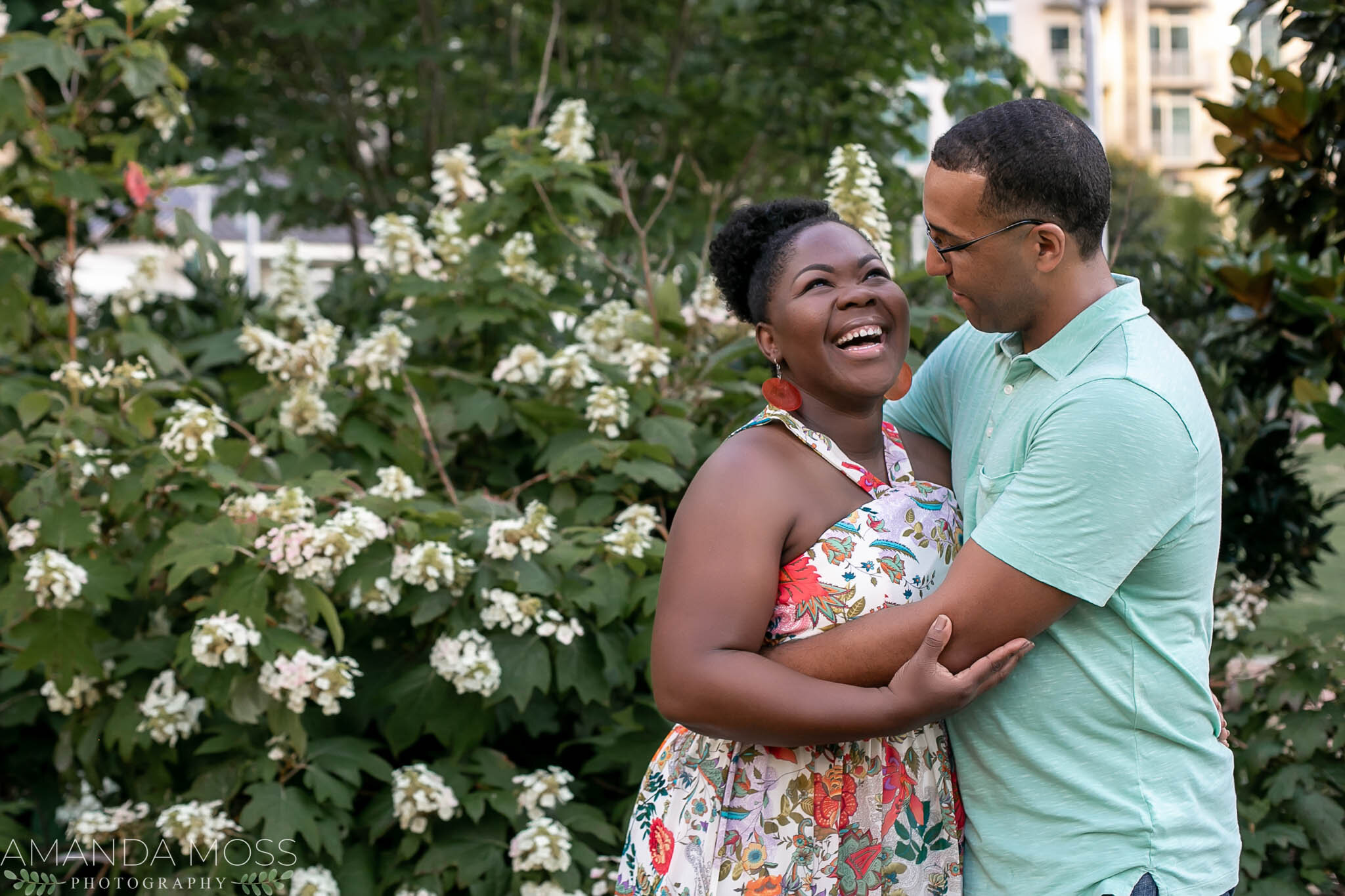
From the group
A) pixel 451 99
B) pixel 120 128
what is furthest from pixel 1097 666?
pixel 451 99

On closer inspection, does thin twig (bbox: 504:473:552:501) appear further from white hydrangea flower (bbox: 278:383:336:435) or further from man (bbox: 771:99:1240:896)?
man (bbox: 771:99:1240:896)

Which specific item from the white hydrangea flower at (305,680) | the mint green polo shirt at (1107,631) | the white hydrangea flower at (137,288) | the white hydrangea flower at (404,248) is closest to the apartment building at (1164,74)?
the white hydrangea flower at (137,288)

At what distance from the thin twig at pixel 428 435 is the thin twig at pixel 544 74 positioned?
1.03 m

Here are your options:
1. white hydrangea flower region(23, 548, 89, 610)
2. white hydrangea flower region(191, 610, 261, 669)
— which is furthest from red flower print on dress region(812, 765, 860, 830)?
white hydrangea flower region(23, 548, 89, 610)

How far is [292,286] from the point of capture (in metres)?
4.45

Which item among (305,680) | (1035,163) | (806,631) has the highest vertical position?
(1035,163)

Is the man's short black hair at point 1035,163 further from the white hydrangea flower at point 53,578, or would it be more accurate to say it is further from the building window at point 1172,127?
the building window at point 1172,127

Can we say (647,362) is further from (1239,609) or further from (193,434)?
(1239,609)

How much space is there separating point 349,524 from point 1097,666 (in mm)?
1820

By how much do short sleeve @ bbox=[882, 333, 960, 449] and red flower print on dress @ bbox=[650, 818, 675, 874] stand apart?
2.72ft

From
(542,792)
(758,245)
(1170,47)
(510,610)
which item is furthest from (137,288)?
(1170,47)

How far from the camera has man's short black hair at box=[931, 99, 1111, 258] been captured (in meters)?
1.74

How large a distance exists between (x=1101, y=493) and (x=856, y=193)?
1.97m

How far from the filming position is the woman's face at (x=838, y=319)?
6.61ft
